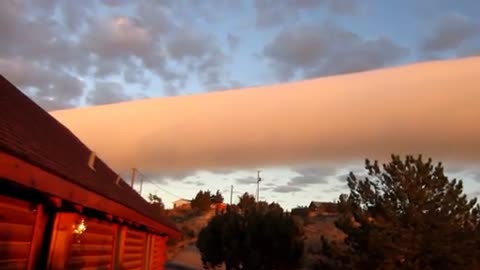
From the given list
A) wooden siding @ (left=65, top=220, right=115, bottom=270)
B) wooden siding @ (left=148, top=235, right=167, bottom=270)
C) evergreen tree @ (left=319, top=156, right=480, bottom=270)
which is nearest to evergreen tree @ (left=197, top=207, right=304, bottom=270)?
evergreen tree @ (left=319, top=156, right=480, bottom=270)

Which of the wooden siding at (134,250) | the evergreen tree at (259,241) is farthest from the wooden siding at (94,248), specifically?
the evergreen tree at (259,241)

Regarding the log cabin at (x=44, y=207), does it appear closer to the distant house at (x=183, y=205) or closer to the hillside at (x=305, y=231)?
the hillside at (x=305, y=231)

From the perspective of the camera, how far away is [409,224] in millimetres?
22375

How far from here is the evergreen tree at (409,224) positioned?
2152 cm

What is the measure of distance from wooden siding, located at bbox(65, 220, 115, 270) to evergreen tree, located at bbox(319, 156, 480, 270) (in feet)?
47.9

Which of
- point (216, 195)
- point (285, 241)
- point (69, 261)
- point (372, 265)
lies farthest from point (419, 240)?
point (216, 195)

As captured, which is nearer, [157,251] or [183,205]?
[157,251]

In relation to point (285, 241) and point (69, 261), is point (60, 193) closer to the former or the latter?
point (69, 261)

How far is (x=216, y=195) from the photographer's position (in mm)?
108438

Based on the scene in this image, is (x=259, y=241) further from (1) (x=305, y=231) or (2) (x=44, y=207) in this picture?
(2) (x=44, y=207)

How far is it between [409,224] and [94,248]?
17.0 m

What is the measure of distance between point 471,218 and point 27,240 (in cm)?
2089

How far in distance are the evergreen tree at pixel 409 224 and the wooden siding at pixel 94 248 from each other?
1461 centimetres

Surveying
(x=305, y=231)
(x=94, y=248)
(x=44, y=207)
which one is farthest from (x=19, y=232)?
(x=305, y=231)
